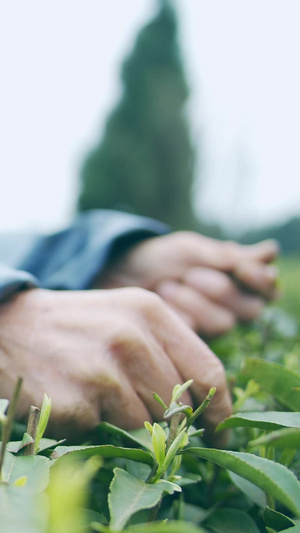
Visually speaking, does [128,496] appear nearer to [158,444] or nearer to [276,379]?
[158,444]

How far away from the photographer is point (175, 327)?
0.50 m

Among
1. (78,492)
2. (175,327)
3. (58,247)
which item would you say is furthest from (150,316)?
(58,247)

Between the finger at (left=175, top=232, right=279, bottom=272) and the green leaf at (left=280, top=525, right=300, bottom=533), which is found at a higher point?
the green leaf at (left=280, top=525, right=300, bottom=533)

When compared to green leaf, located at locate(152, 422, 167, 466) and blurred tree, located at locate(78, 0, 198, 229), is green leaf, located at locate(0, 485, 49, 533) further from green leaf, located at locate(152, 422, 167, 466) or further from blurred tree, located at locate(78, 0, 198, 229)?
blurred tree, located at locate(78, 0, 198, 229)

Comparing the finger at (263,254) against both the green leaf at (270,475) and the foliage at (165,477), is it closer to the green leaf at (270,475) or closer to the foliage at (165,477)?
the foliage at (165,477)

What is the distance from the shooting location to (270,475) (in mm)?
286

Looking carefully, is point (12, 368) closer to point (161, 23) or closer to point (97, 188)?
point (97, 188)

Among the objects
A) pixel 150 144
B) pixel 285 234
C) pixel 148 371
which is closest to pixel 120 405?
pixel 148 371

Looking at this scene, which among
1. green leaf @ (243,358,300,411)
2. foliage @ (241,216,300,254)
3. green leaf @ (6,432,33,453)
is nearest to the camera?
green leaf @ (6,432,33,453)

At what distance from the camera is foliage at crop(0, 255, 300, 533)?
0.74ft

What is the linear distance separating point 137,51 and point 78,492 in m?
13.0

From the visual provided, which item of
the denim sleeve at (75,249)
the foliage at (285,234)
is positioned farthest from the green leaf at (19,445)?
the foliage at (285,234)

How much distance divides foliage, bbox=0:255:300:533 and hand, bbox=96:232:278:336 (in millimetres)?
455

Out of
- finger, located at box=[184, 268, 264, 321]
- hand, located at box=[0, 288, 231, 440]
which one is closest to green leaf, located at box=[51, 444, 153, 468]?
hand, located at box=[0, 288, 231, 440]
